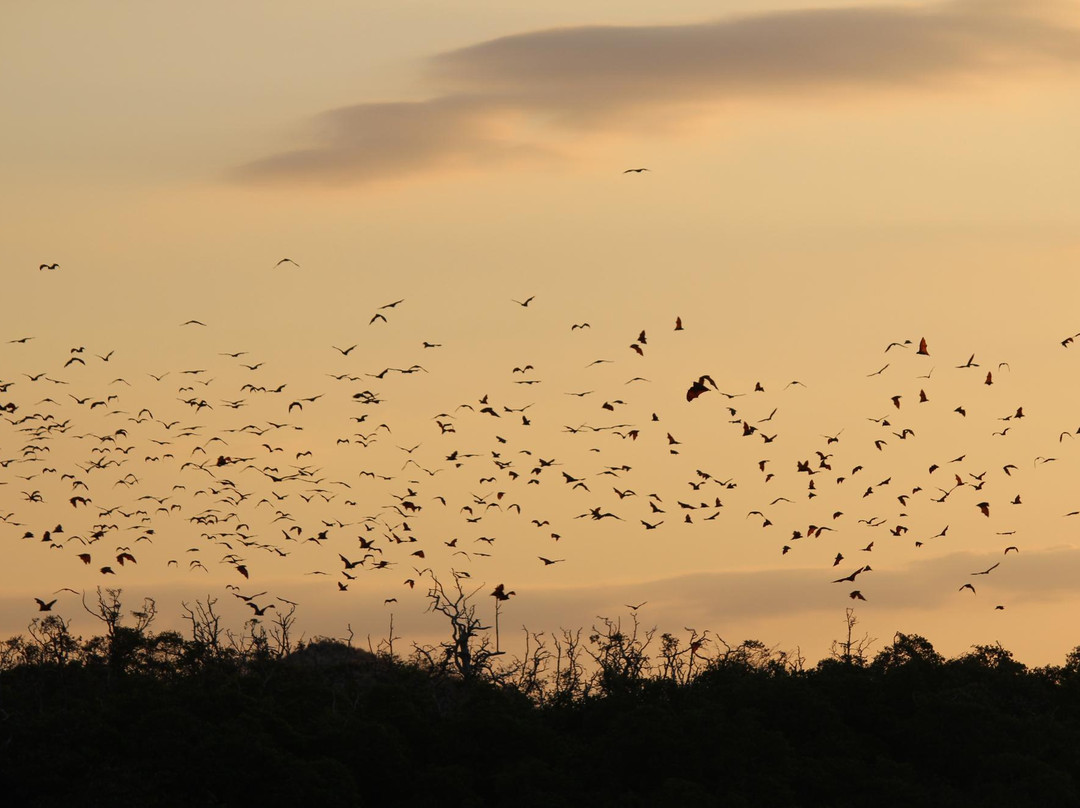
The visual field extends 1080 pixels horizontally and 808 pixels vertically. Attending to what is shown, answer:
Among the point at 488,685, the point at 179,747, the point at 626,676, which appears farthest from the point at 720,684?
the point at 179,747

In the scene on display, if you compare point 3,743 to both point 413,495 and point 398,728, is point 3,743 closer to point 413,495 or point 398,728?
point 398,728

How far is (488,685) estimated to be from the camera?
7631 cm

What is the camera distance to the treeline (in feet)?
204

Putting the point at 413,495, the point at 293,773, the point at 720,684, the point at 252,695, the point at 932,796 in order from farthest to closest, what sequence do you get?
the point at 720,684 → the point at 252,695 → the point at 932,796 → the point at 293,773 → the point at 413,495

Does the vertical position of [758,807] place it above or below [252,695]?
below

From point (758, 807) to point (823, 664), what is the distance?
22.9m

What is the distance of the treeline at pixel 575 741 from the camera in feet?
204

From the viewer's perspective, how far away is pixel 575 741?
7156 centimetres

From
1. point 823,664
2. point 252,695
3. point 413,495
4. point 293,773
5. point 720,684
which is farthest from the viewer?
point 823,664

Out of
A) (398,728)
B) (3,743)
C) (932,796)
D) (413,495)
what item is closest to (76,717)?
(3,743)

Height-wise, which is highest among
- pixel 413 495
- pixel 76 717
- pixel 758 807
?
pixel 413 495

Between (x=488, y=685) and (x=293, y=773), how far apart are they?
619 inches

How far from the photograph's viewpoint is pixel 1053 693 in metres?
82.7

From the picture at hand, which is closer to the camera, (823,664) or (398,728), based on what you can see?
(398,728)
